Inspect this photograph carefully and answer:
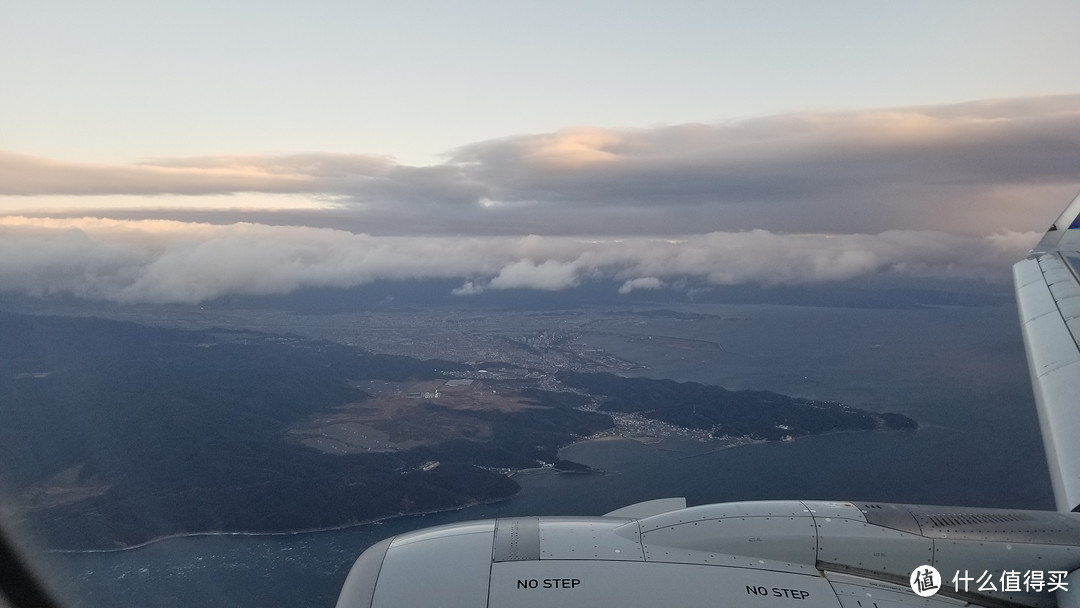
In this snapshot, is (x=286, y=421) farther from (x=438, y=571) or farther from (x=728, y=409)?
(x=438, y=571)

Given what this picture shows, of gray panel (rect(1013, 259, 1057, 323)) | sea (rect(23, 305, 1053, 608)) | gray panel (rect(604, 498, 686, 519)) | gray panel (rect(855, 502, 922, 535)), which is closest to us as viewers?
gray panel (rect(855, 502, 922, 535))

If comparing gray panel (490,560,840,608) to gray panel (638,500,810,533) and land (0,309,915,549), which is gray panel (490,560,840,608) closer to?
gray panel (638,500,810,533)

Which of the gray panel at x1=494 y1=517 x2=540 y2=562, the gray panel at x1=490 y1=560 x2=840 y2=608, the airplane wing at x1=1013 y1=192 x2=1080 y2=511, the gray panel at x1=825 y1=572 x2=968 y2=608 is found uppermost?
the airplane wing at x1=1013 y1=192 x2=1080 y2=511

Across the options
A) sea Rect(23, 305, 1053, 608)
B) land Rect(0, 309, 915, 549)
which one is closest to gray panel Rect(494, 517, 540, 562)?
sea Rect(23, 305, 1053, 608)

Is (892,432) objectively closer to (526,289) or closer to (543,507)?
(543,507)

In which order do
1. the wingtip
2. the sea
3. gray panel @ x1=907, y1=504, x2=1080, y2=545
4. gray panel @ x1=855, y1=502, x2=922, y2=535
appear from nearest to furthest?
gray panel @ x1=907, y1=504, x2=1080, y2=545, gray panel @ x1=855, y1=502, x2=922, y2=535, the wingtip, the sea

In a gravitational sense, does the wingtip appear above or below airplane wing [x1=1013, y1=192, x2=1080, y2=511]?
above

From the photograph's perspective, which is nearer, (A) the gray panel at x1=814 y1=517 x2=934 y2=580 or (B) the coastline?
(A) the gray panel at x1=814 y1=517 x2=934 y2=580
